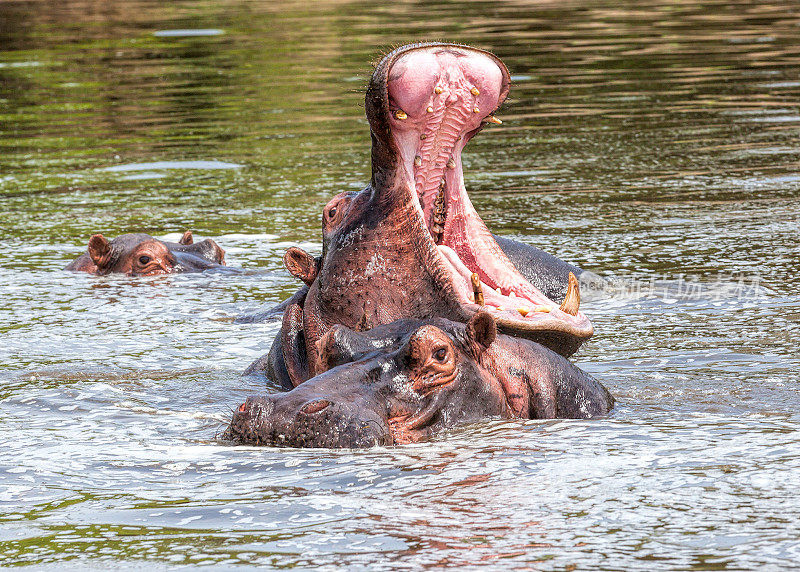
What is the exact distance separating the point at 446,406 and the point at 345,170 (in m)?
7.78

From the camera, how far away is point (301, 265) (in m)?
5.86

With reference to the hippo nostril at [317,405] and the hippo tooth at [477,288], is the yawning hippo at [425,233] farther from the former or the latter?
the hippo nostril at [317,405]

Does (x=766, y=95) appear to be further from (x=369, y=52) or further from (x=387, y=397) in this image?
(x=387, y=397)

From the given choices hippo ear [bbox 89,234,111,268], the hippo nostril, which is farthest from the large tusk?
hippo ear [bbox 89,234,111,268]

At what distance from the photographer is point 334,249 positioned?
5.66m

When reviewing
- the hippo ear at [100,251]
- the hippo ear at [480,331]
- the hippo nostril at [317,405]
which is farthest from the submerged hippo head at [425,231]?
the hippo ear at [100,251]

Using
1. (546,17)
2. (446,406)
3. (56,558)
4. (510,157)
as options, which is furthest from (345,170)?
(546,17)

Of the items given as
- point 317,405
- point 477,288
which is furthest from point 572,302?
point 317,405

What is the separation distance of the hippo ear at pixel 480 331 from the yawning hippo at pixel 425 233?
0.49 meters

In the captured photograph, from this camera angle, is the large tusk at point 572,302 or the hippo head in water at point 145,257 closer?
the large tusk at point 572,302

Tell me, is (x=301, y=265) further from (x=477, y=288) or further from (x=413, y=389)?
(x=413, y=389)

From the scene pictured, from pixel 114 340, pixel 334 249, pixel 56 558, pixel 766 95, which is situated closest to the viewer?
pixel 56 558

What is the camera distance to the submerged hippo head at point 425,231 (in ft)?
17.5

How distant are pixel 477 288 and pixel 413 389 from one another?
81cm
